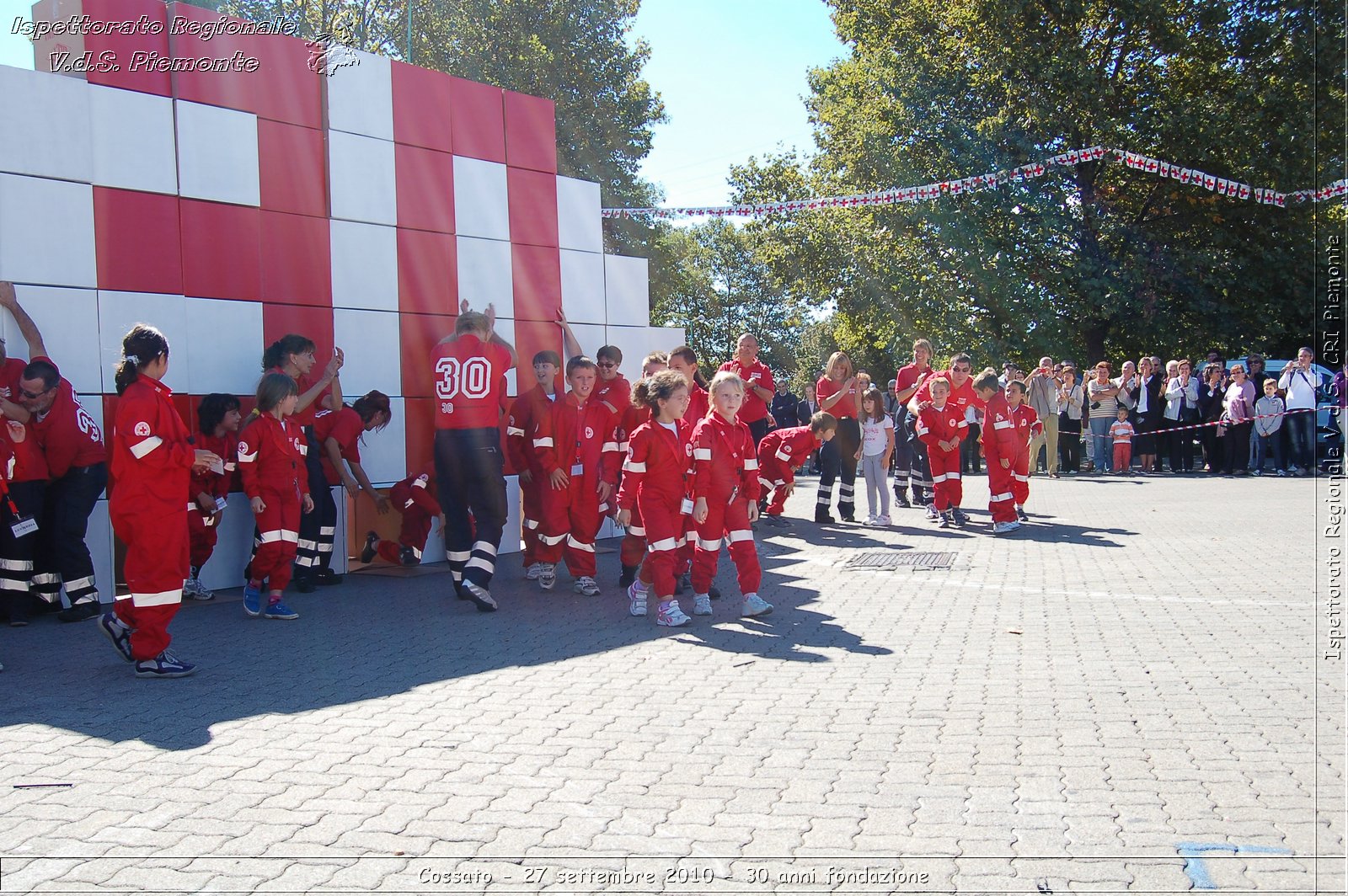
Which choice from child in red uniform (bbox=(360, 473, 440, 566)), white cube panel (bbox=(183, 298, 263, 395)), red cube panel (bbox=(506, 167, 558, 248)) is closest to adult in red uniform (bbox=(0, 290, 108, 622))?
white cube panel (bbox=(183, 298, 263, 395))

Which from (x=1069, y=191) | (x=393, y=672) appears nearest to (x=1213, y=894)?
(x=393, y=672)

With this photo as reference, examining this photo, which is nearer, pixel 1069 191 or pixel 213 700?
pixel 213 700

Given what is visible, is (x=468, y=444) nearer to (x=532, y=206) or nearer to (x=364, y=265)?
(x=364, y=265)

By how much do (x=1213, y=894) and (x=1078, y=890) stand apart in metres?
0.38

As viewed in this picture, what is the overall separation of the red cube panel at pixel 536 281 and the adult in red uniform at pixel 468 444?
2.91 m

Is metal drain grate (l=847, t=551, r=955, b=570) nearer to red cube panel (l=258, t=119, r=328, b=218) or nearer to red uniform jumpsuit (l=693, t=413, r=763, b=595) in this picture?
red uniform jumpsuit (l=693, t=413, r=763, b=595)

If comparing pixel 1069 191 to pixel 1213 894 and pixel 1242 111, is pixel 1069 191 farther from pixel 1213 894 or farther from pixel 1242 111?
pixel 1213 894

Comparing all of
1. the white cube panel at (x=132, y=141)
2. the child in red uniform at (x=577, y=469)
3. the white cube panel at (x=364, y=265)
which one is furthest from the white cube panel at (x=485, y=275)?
the white cube panel at (x=132, y=141)

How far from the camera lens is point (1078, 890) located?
10.4ft

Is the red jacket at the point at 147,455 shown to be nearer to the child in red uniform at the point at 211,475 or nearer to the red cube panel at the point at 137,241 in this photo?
the child in red uniform at the point at 211,475

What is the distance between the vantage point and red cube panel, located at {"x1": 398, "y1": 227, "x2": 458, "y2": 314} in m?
10.2

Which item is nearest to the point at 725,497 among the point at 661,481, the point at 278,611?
the point at 661,481

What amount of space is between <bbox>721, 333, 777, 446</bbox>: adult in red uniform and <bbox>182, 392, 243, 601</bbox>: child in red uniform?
5075 mm

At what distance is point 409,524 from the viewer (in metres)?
10.2
